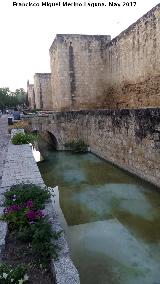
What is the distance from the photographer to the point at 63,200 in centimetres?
773

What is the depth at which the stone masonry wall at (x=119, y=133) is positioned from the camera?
26.3 ft

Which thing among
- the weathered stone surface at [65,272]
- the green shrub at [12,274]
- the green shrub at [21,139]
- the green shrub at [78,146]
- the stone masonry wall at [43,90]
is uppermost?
the stone masonry wall at [43,90]

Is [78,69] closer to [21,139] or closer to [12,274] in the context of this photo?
[21,139]

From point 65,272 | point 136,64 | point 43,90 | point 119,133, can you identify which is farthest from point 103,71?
point 65,272

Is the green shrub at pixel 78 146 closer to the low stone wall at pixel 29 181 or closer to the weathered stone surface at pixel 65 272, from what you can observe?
the low stone wall at pixel 29 181

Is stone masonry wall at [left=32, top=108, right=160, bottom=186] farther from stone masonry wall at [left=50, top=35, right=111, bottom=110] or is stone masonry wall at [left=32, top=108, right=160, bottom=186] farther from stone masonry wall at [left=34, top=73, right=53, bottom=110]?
stone masonry wall at [left=34, top=73, right=53, bottom=110]

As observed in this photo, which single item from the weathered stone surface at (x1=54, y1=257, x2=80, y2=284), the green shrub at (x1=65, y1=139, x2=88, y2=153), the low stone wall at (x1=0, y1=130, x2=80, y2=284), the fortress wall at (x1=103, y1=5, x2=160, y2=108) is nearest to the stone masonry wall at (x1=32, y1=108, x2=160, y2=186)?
the green shrub at (x1=65, y1=139, x2=88, y2=153)

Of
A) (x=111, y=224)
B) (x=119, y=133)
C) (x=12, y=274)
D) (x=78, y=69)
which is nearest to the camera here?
(x=12, y=274)

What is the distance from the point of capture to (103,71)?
64.9ft

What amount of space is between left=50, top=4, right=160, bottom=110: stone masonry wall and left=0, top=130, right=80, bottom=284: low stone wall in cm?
829

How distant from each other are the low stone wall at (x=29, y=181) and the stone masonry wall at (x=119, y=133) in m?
3.12

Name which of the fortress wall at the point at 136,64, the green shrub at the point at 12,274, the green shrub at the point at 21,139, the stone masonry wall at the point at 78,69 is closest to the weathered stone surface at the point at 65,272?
the green shrub at the point at 12,274

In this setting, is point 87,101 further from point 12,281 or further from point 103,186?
point 12,281

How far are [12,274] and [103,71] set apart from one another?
18263 millimetres
